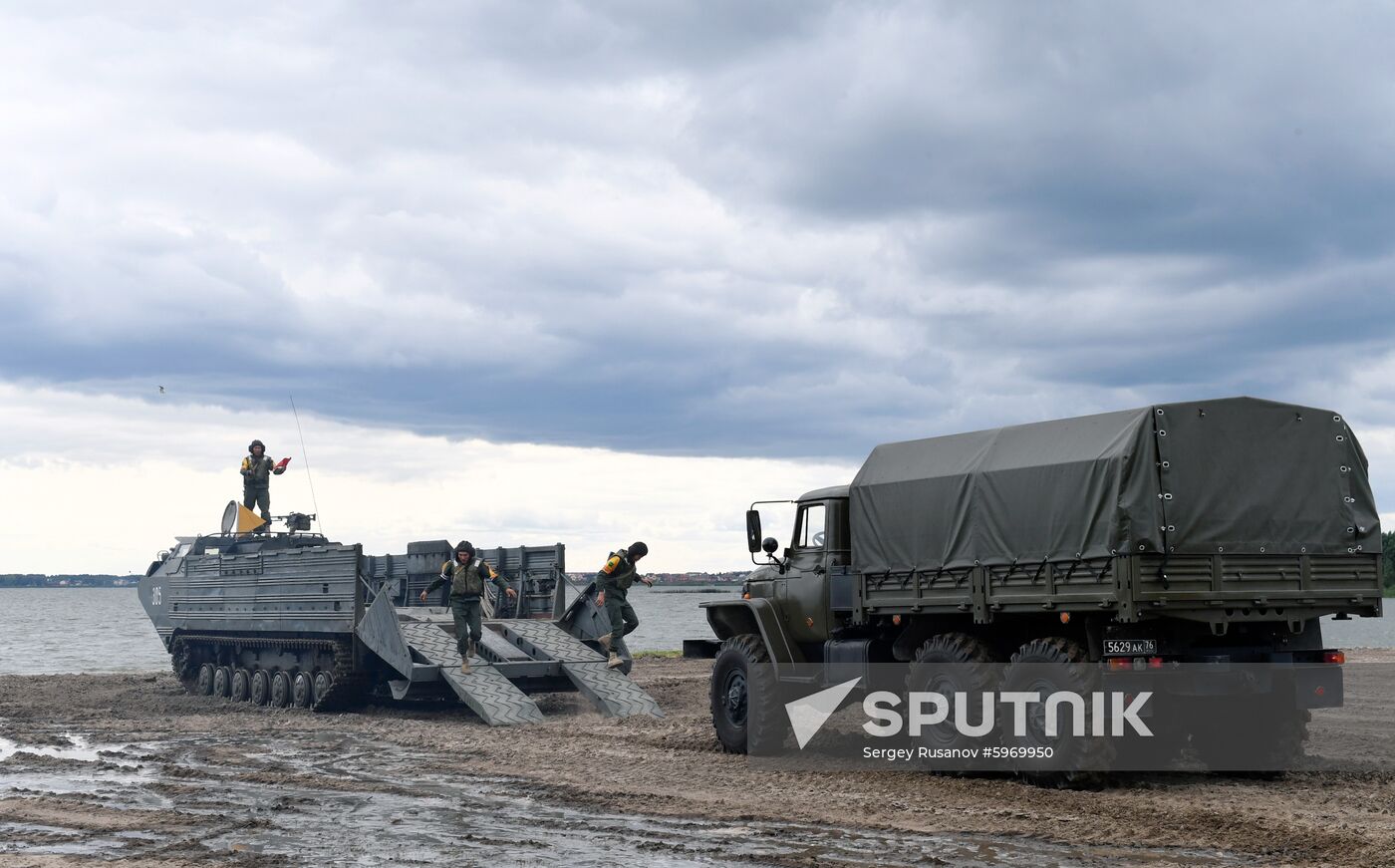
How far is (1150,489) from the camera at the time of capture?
36.7 feet

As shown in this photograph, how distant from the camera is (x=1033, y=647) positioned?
457 inches

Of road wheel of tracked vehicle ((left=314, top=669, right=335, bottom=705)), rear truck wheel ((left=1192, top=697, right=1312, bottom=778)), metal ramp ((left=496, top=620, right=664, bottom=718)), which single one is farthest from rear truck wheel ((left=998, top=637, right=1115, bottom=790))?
road wheel of tracked vehicle ((left=314, top=669, right=335, bottom=705))

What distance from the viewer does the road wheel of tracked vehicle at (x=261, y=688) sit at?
73.0 feet

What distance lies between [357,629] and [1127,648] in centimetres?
1170

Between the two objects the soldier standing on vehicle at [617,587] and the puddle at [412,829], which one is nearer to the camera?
the puddle at [412,829]

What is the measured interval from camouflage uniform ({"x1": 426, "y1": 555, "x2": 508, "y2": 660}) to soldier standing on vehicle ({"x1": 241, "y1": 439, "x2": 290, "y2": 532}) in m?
7.30

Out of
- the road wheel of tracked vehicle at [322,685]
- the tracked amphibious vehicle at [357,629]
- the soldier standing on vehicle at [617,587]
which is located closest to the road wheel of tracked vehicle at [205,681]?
the tracked amphibious vehicle at [357,629]

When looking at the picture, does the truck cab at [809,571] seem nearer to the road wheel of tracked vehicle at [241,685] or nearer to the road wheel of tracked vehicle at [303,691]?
the road wheel of tracked vehicle at [303,691]

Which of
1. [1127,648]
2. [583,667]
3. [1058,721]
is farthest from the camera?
[583,667]

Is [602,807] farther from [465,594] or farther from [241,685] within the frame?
[241,685]

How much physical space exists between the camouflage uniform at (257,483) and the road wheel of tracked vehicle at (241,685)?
9.67 feet

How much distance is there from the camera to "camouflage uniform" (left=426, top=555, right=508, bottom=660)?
18.5 metres

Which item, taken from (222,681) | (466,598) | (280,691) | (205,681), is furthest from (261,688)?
(466,598)

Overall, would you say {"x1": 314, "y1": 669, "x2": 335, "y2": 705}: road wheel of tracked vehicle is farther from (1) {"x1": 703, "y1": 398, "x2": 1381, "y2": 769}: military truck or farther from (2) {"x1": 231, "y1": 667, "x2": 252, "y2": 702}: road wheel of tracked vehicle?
(1) {"x1": 703, "y1": 398, "x2": 1381, "y2": 769}: military truck
